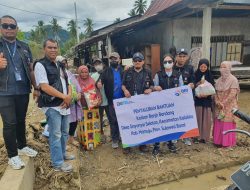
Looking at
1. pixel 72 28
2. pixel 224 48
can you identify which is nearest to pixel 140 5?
pixel 72 28

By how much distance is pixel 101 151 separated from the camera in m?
4.96

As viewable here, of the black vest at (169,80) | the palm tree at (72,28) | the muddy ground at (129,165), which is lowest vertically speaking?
the muddy ground at (129,165)

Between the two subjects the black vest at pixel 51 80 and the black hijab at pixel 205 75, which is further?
the black hijab at pixel 205 75

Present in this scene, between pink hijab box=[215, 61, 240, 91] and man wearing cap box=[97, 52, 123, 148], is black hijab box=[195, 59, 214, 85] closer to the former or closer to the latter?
pink hijab box=[215, 61, 240, 91]

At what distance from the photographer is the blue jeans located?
3.44 meters

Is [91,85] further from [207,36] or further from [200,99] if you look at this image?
[207,36]

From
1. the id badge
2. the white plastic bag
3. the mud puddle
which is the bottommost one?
the mud puddle

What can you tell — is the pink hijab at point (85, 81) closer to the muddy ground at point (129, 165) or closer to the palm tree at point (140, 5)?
the muddy ground at point (129, 165)

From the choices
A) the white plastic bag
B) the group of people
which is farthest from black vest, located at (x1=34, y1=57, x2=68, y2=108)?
the white plastic bag

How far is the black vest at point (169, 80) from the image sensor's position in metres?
4.57

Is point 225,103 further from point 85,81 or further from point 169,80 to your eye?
point 85,81

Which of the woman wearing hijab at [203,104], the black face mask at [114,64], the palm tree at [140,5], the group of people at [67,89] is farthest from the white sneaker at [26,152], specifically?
the palm tree at [140,5]

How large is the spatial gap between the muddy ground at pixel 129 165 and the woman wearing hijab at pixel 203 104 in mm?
343

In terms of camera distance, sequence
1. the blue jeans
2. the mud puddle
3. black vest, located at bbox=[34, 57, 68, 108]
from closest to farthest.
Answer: black vest, located at bbox=[34, 57, 68, 108], the blue jeans, the mud puddle
